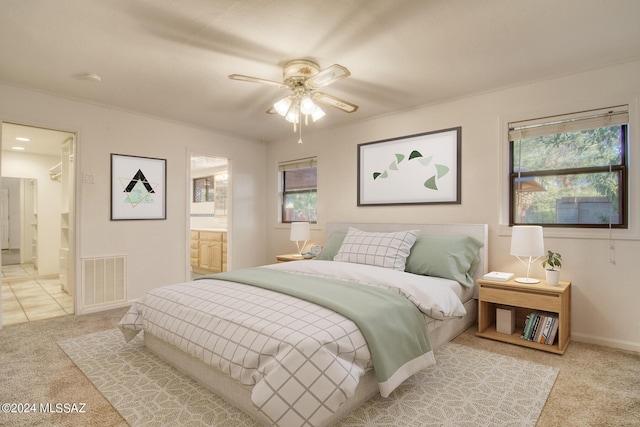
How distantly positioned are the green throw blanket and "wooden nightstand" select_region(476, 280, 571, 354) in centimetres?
112

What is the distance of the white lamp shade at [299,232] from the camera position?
4.58 meters

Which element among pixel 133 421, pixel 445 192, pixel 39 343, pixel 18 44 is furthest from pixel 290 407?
pixel 18 44

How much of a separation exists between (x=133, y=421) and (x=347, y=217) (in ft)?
10.7

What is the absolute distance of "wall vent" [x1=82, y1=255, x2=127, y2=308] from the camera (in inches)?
147

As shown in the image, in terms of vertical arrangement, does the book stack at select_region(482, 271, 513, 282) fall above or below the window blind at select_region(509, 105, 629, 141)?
below

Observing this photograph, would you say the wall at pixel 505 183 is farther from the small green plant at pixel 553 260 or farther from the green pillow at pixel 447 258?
the green pillow at pixel 447 258

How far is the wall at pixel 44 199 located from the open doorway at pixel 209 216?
7.99 feet

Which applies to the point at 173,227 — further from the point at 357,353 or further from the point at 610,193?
the point at 610,193

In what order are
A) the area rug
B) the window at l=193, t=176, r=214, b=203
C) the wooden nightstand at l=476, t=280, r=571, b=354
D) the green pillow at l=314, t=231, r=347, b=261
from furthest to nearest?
the window at l=193, t=176, r=214, b=203, the green pillow at l=314, t=231, r=347, b=261, the wooden nightstand at l=476, t=280, r=571, b=354, the area rug

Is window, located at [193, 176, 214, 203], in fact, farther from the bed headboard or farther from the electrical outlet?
the bed headboard

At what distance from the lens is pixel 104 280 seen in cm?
387

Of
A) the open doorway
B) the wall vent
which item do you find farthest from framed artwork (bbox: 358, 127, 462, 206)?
the wall vent

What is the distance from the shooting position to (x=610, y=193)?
2836 mm

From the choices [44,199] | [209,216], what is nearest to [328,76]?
[209,216]
